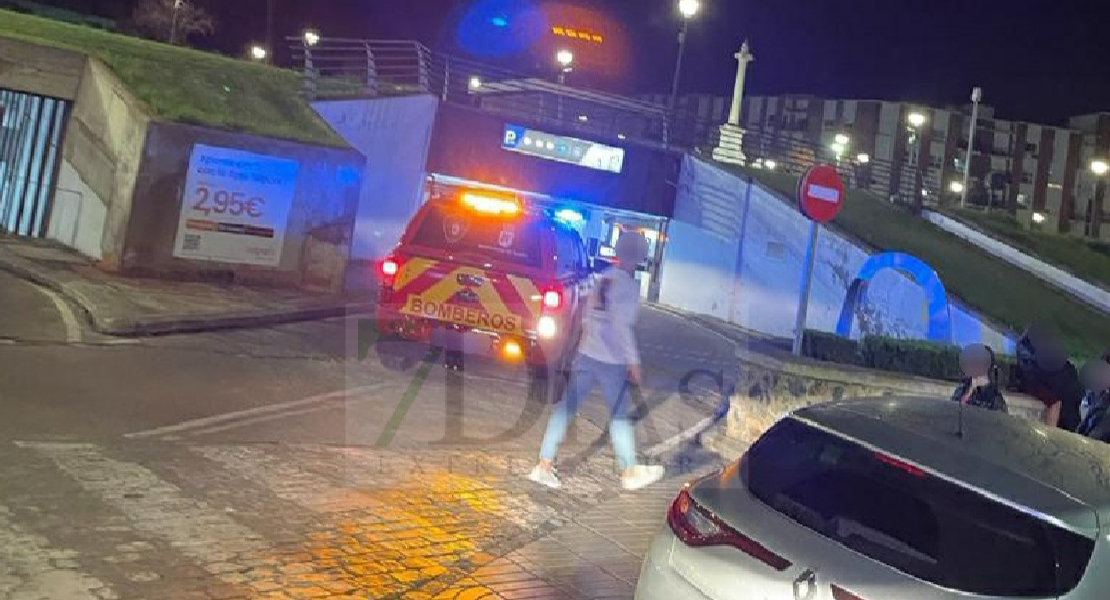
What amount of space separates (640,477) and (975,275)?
13667mm

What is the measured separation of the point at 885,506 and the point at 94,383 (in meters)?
6.56

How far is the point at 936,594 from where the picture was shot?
10.3 feet

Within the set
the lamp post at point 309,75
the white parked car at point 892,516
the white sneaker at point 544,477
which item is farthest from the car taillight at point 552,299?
the lamp post at point 309,75

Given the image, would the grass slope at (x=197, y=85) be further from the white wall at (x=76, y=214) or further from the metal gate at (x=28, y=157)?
the white wall at (x=76, y=214)

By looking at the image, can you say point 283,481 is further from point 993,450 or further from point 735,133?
point 735,133

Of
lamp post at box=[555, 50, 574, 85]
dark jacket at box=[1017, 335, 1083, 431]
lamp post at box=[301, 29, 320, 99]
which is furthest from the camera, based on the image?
lamp post at box=[555, 50, 574, 85]

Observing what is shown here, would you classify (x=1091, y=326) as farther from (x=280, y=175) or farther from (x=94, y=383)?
(x=94, y=383)

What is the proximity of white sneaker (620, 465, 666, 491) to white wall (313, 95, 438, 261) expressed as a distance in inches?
526

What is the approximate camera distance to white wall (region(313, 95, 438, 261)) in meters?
20.0

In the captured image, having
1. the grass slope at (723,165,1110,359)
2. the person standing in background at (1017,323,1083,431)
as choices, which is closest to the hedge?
the person standing in background at (1017,323,1083,431)

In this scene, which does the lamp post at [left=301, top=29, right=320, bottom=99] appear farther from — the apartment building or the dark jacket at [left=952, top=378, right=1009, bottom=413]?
the apartment building

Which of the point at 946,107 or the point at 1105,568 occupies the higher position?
the point at 946,107

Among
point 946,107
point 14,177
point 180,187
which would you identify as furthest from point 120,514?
point 946,107

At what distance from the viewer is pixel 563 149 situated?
2391 centimetres
